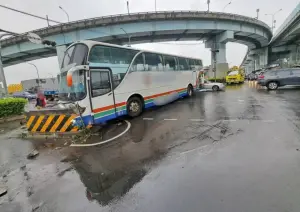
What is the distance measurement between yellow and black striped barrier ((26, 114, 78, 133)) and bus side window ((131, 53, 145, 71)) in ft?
13.0

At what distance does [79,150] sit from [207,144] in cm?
388

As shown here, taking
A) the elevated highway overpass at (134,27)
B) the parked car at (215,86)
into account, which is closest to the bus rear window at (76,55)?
the parked car at (215,86)

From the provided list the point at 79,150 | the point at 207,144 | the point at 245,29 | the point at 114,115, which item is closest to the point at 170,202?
the point at 207,144

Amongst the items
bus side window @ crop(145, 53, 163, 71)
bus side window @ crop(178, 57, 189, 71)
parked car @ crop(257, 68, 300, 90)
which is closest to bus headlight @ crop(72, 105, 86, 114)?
bus side window @ crop(145, 53, 163, 71)

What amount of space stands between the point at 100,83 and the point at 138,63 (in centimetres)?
273

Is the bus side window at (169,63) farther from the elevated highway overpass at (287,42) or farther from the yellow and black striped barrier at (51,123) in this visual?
the elevated highway overpass at (287,42)

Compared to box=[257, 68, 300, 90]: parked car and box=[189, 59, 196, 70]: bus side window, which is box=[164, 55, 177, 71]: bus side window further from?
box=[257, 68, 300, 90]: parked car

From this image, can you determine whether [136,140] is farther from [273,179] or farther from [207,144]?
[273,179]

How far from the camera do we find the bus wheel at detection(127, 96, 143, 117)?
27.8 feet

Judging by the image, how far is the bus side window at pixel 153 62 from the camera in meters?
9.50

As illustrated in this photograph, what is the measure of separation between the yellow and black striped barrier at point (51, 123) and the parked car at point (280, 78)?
16.8 metres

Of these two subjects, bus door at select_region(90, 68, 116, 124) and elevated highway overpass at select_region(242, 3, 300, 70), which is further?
elevated highway overpass at select_region(242, 3, 300, 70)

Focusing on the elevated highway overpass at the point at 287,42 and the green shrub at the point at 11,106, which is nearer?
the green shrub at the point at 11,106

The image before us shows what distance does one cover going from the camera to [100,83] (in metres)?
7.03
